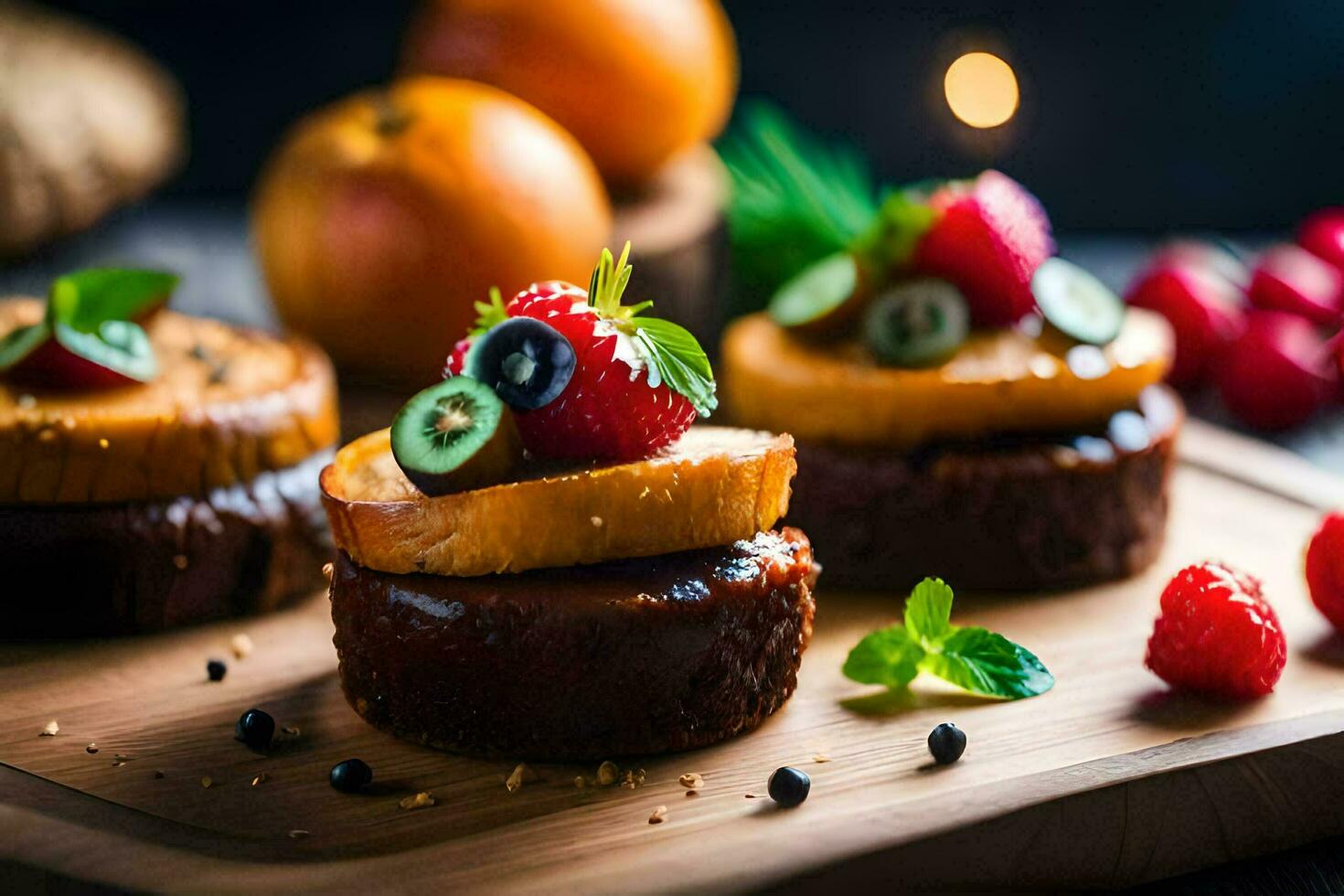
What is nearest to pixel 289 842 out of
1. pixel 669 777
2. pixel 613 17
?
pixel 669 777

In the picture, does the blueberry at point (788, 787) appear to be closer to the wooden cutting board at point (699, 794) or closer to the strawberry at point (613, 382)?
the wooden cutting board at point (699, 794)

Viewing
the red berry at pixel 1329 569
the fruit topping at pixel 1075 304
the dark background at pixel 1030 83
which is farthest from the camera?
the dark background at pixel 1030 83

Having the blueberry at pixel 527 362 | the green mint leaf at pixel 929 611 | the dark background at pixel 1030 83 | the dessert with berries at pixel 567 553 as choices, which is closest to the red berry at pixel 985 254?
the green mint leaf at pixel 929 611

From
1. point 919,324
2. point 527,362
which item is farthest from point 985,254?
point 527,362

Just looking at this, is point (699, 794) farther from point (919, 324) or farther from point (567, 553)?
point (919, 324)

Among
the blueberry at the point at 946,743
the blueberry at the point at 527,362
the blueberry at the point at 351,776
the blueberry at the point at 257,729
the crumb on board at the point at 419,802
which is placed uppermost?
the blueberry at the point at 527,362

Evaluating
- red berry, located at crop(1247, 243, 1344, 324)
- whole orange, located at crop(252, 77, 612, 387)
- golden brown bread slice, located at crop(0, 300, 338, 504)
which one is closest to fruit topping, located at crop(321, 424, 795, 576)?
golden brown bread slice, located at crop(0, 300, 338, 504)

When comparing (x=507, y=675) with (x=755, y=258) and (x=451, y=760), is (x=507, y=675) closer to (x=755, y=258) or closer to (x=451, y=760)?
(x=451, y=760)
